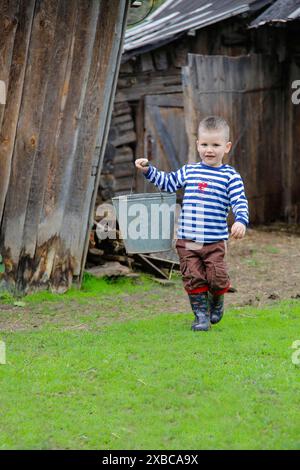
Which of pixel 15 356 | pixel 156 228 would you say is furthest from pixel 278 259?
pixel 15 356

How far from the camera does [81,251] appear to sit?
9398 millimetres

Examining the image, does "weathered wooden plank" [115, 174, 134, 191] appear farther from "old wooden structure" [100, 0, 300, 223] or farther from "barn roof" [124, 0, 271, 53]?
"barn roof" [124, 0, 271, 53]

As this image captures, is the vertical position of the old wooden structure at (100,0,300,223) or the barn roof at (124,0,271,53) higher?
the barn roof at (124,0,271,53)

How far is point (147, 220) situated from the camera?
7836mm

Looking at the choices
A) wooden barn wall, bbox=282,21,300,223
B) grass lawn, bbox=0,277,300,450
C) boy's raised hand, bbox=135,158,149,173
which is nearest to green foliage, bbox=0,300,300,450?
grass lawn, bbox=0,277,300,450

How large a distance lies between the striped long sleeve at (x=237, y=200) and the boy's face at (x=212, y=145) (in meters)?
0.21

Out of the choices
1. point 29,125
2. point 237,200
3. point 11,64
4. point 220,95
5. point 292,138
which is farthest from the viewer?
point 292,138

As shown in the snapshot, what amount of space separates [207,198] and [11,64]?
2.72 metres

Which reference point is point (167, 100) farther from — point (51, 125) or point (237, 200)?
point (237, 200)

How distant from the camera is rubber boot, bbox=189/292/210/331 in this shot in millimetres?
7254

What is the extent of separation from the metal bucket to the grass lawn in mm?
666

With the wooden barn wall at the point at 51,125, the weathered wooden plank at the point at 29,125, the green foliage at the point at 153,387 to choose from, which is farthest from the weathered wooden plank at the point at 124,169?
the green foliage at the point at 153,387

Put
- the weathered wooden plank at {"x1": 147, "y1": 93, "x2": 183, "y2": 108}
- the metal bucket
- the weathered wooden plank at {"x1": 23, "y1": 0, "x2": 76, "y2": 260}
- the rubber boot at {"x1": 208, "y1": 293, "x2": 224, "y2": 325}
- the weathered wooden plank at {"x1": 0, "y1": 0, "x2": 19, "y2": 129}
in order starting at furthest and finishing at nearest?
the weathered wooden plank at {"x1": 147, "y1": 93, "x2": 183, "y2": 108} → the weathered wooden plank at {"x1": 23, "y1": 0, "x2": 76, "y2": 260} → the weathered wooden plank at {"x1": 0, "y1": 0, "x2": 19, "y2": 129} → the metal bucket → the rubber boot at {"x1": 208, "y1": 293, "x2": 224, "y2": 325}

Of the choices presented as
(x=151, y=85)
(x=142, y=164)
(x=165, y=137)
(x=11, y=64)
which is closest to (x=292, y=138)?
(x=165, y=137)
